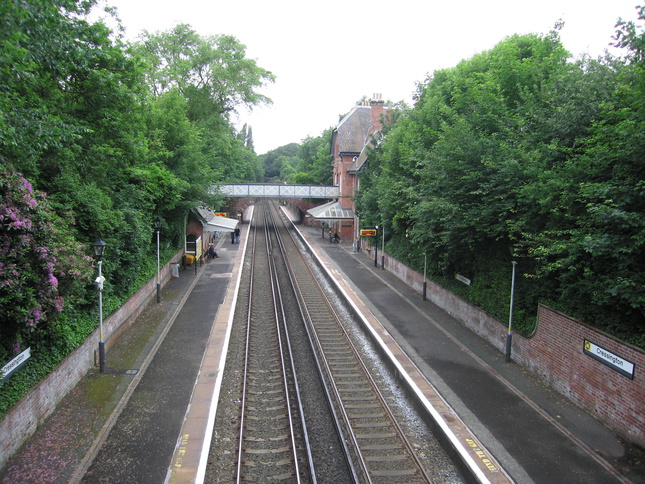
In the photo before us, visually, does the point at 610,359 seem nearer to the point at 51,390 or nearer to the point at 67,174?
the point at 51,390

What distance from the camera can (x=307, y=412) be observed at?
32.8 ft

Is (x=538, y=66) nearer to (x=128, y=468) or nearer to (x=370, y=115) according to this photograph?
(x=128, y=468)

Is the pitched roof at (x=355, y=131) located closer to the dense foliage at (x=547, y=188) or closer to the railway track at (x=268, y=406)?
the dense foliage at (x=547, y=188)

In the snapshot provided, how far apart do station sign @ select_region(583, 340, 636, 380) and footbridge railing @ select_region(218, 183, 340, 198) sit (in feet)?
111

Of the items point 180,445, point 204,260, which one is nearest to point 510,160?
point 180,445

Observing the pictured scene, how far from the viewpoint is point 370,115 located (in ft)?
142

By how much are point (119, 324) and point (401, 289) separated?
13.3 m

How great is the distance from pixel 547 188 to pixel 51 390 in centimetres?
1201

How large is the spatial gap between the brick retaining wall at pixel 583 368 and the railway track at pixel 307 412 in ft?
12.9

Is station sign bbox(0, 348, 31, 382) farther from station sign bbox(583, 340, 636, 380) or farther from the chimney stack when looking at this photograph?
the chimney stack

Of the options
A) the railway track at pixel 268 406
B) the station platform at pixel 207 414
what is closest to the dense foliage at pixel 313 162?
the railway track at pixel 268 406

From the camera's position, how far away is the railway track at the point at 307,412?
7.95 metres

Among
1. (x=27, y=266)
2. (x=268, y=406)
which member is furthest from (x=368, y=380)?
(x=27, y=266)

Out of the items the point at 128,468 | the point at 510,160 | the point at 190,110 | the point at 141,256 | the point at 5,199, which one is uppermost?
the point at 190,110
